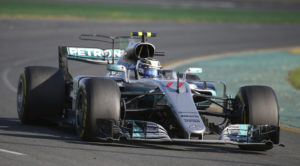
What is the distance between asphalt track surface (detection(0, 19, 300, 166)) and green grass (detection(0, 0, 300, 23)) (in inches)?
132

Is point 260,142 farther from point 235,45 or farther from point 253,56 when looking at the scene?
point 235,45

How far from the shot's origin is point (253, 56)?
28.0 m

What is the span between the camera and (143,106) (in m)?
11.1

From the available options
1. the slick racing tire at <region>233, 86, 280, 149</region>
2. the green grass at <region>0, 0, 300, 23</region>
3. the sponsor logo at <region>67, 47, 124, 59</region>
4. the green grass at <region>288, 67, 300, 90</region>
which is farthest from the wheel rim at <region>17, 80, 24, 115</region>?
the green grass at <region>0, 0, 300, 23</region>

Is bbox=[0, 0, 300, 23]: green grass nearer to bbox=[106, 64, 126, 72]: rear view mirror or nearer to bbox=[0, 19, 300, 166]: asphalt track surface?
bbox=[0, 19, 300, 166]: asphalt track surface

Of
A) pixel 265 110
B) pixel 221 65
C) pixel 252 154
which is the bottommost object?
pixel 252 154

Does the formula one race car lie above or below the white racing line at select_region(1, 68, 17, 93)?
below

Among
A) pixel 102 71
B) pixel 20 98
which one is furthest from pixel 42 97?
pixel 102 71

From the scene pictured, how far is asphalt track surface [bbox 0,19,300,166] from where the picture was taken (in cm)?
866

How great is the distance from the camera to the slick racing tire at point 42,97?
11.8 meters

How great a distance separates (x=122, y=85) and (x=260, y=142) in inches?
110

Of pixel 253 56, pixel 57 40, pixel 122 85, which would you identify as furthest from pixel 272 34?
pixel 122 85

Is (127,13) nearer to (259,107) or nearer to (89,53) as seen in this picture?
(89,53)

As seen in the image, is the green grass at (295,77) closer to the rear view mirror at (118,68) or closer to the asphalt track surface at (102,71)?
the asphalt track surface at (102,71)
